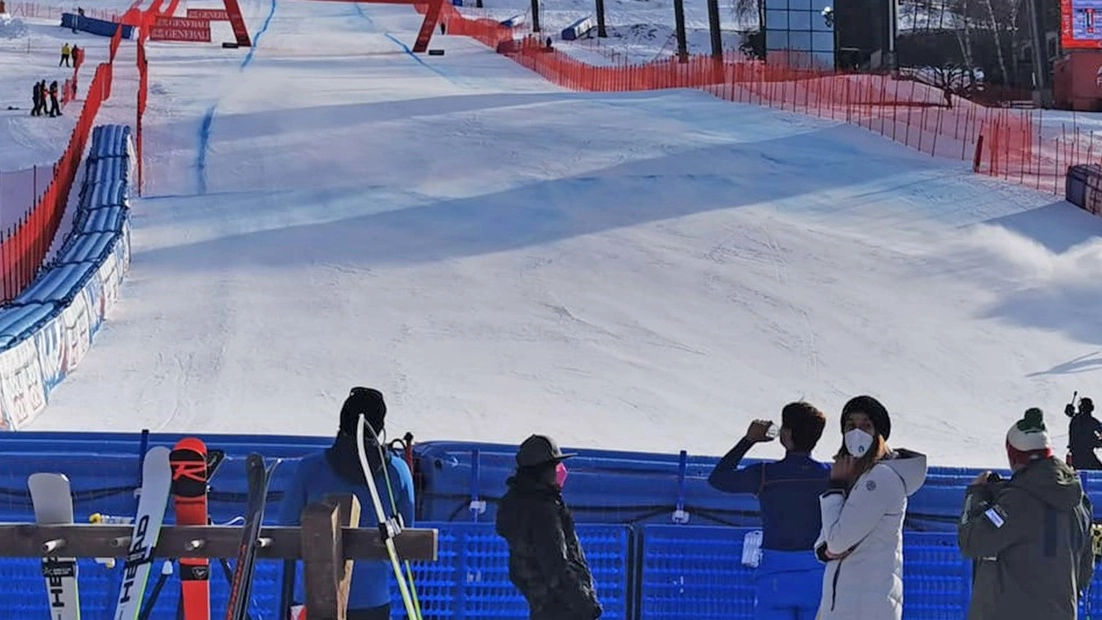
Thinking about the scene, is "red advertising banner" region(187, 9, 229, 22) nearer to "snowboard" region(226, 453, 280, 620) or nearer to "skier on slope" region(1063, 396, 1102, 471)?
"skier on slope" region(1063, 396, 1102, 471)

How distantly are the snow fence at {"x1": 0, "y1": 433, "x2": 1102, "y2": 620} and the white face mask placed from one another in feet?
6.17

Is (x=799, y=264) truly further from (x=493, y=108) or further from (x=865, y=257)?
(x=493, y=108)

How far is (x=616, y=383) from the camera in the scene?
13602 millimetres

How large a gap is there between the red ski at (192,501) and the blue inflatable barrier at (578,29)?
187ft

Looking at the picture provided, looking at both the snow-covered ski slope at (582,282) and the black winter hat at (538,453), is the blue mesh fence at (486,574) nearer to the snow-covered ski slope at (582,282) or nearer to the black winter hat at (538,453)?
the black winter hat at (538,453)

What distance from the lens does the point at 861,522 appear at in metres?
4.53

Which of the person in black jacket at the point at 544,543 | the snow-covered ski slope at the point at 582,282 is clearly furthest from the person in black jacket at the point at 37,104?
the person in black jacket at the point at 544,543

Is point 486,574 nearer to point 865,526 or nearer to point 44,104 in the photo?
point 865,526

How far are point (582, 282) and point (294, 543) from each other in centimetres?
1331

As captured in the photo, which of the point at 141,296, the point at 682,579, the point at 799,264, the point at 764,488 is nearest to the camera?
the point at 764,488

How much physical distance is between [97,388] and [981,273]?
1006 cm

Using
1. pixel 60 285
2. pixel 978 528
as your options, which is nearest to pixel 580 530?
pixel 978 528

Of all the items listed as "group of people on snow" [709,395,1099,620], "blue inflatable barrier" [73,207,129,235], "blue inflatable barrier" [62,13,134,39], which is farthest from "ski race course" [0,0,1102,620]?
"blue inflatable barrier" [62,13,134,39]

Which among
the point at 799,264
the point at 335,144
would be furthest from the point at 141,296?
the point at 335,144
